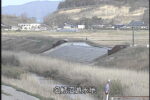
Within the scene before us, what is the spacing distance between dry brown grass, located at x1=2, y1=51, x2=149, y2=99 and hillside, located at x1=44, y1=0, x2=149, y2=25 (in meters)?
79.2

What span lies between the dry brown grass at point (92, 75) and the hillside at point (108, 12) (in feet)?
260

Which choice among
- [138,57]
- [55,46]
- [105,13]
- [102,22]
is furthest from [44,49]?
[105,13]

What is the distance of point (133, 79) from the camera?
79.2 ft

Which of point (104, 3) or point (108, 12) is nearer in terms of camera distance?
point (108, 12)

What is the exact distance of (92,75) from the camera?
26594mm

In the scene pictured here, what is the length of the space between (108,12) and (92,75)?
4233 inches

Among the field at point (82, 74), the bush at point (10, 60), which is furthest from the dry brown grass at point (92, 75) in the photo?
the bush at point (10, 60)

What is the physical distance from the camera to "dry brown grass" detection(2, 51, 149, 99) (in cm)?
2081

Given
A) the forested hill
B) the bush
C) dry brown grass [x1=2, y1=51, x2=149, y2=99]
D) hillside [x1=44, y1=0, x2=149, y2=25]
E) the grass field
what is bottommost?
dry brown grass [x1=2, y1=51, x2=149, y2=99]

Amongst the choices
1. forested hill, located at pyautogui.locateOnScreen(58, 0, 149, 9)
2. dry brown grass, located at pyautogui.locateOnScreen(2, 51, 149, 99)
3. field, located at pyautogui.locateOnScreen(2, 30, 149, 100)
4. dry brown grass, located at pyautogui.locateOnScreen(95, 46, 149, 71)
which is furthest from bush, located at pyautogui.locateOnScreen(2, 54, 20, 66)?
forested hill, located at pyautogui.locateOnScreen(58, 0, 149, 9)

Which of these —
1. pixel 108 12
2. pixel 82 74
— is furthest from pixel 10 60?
pixel 108 12

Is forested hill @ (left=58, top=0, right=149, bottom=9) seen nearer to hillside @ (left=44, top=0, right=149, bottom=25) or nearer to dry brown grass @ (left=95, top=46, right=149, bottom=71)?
hillside @ (left=44, top=0, right=149, bottom=25)

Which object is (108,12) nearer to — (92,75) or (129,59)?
(129,59)

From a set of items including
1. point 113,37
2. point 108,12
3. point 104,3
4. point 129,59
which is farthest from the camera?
point 104,3
